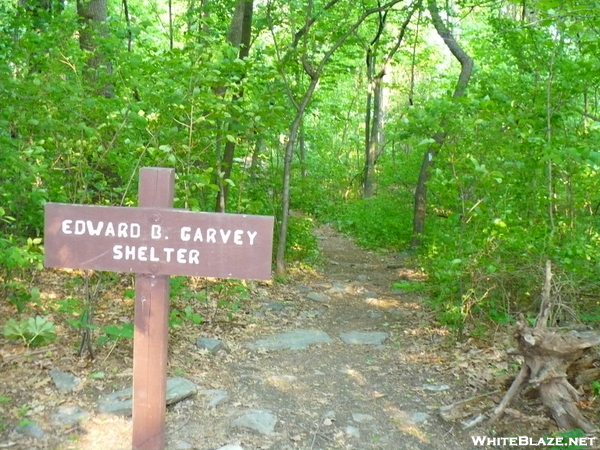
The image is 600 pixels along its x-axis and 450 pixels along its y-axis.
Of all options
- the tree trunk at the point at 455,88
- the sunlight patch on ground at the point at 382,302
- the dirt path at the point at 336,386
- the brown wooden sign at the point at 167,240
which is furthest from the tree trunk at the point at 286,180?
the brown wooden sign at the point at 167,240

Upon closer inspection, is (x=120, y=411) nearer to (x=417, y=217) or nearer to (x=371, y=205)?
(x=417, y=217)

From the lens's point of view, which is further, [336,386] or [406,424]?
[336,386]

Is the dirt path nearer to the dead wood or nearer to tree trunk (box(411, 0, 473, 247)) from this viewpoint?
the dead wood

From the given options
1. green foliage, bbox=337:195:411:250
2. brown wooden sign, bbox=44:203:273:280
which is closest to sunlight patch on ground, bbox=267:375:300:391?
brown wooden sign, bbox=44:203:273:280

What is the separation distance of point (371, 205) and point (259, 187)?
7.31 metres

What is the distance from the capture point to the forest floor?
13.1 feet

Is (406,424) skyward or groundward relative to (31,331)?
groundward

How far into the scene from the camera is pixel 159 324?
2.83 m

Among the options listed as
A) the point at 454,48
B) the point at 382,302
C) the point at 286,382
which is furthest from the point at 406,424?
the point at 454,48

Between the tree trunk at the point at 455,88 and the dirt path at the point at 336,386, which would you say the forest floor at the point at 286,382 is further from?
the tree trunk at the point at 455,88

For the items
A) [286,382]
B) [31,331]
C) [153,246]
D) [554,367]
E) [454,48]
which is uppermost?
[454,48]

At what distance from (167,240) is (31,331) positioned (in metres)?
2.76

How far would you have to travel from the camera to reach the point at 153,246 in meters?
2.72

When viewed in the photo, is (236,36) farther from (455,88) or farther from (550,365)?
(550,365)
